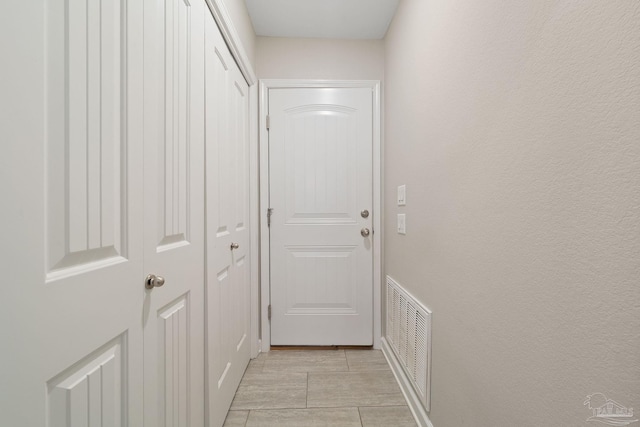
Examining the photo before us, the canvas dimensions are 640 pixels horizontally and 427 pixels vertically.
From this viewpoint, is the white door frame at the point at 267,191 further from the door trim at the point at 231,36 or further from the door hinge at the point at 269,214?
the door trim at the point at 231,36

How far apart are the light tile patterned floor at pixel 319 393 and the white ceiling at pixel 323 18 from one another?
7.88 ft

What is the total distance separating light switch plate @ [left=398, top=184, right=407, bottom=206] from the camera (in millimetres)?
1736

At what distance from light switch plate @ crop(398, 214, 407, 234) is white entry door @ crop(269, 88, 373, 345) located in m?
0.42

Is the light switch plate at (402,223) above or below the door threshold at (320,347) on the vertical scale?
above

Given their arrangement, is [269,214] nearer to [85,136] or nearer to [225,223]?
[225,223]

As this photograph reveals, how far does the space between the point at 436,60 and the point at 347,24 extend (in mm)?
1078

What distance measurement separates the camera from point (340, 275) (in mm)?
2273

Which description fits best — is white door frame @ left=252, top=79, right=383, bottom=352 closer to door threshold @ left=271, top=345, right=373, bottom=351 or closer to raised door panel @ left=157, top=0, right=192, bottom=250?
door threshold @ left=271, top=345, right=373, bottom=351

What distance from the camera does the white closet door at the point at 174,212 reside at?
84 cm

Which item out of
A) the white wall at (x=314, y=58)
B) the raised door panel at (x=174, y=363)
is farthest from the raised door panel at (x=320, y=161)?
the raised door panel at (x=174, y=363)

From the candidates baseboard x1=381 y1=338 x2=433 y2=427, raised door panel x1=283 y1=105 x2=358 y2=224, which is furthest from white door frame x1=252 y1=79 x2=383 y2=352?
baseboard x1=381 y1=338 x2=433 y2=427

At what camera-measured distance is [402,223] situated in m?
1.79

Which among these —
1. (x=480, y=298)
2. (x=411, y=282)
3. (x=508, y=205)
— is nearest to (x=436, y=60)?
(x=508, y=205)

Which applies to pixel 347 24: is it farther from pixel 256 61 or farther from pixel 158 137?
pixel 158 137
